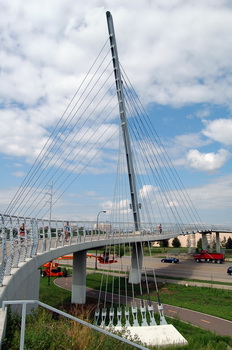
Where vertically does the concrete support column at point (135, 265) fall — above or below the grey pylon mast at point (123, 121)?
below

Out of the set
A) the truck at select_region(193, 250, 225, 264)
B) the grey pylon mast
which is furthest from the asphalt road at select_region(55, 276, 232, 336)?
the truck at select_region(193, 250, 225, 264)

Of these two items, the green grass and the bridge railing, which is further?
the green grass

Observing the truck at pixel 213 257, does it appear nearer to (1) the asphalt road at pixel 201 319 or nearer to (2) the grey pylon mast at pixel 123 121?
(2) the grey pylon mast at pixel 123 121

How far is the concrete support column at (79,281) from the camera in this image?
23.1 metres

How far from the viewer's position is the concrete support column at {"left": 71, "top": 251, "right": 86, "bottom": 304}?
23.1 meters

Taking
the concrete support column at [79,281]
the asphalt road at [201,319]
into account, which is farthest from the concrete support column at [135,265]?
the asphalt road at [201,319]

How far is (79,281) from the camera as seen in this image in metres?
23.2

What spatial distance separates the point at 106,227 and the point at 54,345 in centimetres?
1991

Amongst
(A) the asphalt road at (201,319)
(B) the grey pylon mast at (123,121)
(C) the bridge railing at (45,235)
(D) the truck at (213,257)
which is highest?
(B) the grey pylon mast at (123,121)

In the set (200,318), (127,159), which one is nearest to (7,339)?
(200,318)

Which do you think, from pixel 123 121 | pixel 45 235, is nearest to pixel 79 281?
pixel 45 235

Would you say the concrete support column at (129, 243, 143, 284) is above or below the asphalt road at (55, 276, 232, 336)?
above

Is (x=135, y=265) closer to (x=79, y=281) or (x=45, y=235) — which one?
(x=79, y=281)

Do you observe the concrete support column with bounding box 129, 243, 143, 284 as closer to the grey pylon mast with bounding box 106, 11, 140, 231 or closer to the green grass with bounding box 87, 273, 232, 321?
the green grass with bounding box 87, 273, 232, 321
